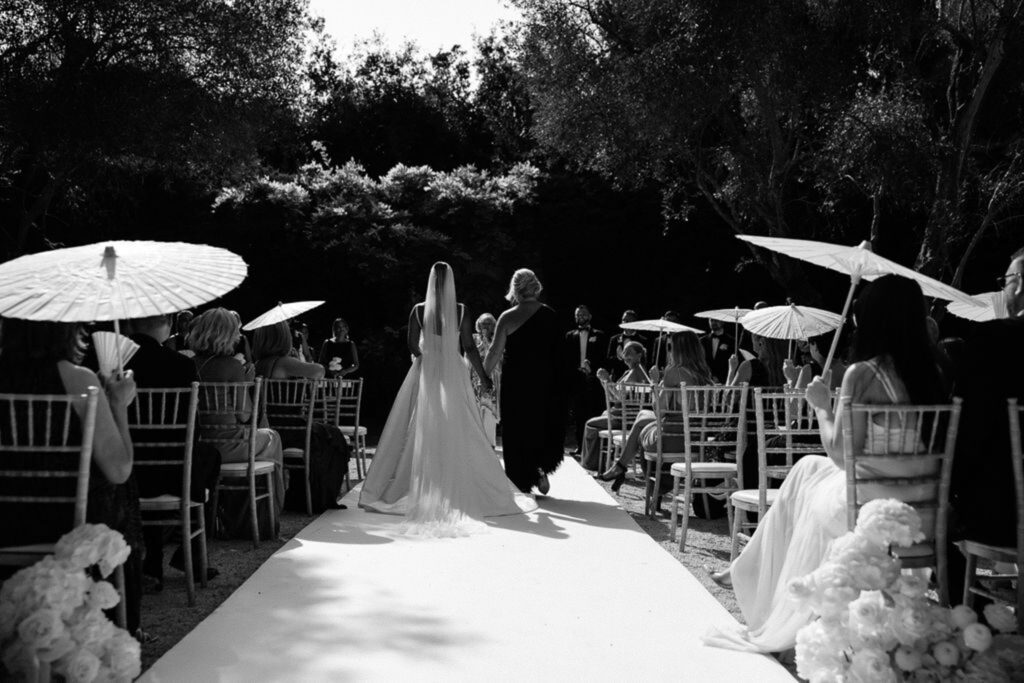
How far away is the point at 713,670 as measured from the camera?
12.7ft

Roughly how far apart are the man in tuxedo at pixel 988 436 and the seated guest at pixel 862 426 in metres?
0.15

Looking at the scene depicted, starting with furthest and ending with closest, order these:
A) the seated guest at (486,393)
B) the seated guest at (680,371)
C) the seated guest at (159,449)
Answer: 1. the seated guest at (486,393)
2. the seated guest at (680,371)
3. the seated guest at (159,449)

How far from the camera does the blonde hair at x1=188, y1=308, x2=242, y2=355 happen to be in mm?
6566

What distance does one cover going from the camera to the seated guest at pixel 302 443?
25.3 ft

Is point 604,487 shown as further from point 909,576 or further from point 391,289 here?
point 391,289

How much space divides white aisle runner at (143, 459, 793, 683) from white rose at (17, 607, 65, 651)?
2.58 feet

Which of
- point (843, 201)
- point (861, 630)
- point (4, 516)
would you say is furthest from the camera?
point (843, 201)

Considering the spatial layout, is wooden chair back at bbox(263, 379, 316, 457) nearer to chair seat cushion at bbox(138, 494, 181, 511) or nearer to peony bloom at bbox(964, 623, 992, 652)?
chair seat cushion at bbox(138, 494, 181, 511)

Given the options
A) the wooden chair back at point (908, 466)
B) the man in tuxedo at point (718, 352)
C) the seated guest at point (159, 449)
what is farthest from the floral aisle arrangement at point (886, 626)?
the man in tuxedo at point (718, 352)

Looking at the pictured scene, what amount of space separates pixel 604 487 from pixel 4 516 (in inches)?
278

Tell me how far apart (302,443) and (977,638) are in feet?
18.8

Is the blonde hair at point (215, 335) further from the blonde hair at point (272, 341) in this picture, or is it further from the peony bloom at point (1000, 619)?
the peony bloom at point (1000, 619)

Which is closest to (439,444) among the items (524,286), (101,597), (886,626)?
(524,286)

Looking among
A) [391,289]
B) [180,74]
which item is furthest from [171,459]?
[391,289]
